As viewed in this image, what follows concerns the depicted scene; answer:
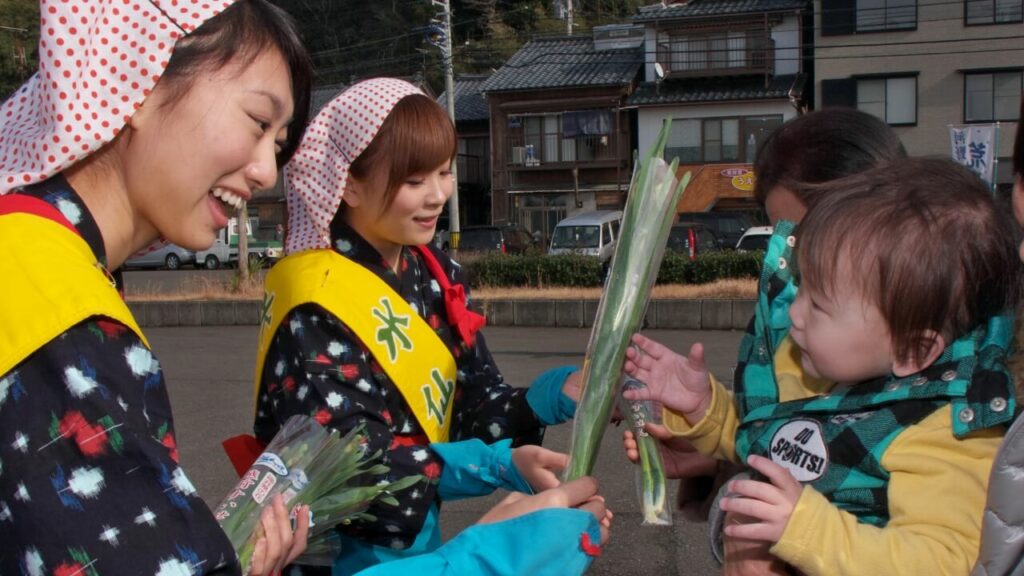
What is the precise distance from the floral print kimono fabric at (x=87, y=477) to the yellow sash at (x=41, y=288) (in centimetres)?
1

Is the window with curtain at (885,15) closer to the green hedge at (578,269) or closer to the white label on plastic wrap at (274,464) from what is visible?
the green hedge at (578,269)

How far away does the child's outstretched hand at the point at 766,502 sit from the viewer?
→ 57.0 inches

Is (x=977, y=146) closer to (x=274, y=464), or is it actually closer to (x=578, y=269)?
(x=578, y=269)

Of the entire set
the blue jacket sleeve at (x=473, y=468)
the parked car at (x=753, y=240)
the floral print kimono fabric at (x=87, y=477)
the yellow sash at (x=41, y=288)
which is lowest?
the parked car at (x=753, y=240)

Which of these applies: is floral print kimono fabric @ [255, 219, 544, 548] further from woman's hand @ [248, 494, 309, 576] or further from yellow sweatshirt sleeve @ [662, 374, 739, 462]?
yellow sweatshirt sleeve @ [662, 374, 739, 462]

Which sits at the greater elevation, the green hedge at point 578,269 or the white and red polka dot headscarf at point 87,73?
the white and red polka dot headscarf at point 87,73

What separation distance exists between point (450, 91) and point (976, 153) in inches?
539

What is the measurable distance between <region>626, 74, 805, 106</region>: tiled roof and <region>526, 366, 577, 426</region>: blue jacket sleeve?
Result: 28.9 meters

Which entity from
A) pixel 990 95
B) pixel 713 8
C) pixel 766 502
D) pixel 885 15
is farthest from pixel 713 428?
pixel 713 8

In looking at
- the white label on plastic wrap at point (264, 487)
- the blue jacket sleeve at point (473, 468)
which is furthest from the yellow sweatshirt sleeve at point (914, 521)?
the white label on plastic wrap at point (264, 487)

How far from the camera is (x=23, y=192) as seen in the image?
131 centimetres

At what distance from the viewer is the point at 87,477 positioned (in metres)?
1.12

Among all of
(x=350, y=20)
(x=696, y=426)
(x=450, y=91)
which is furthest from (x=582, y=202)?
(x=696, y=426)

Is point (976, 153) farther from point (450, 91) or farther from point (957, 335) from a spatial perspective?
point (957, 335)
